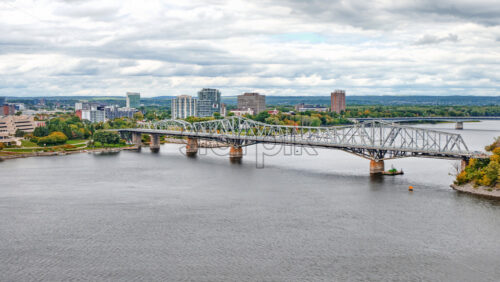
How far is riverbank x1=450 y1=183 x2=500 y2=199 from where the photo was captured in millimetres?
33000

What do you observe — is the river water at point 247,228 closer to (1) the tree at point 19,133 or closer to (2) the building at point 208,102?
(1) the tree at point 19,133

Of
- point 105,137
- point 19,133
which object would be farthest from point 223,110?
point 19,133

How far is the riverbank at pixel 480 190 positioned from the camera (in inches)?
1299

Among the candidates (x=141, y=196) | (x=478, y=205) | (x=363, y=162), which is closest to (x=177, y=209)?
(x=141, y=196)

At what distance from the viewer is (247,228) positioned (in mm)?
27312

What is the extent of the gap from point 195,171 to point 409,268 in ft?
96.0

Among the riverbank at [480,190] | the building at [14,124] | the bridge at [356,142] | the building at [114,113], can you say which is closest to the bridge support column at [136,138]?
the bridge at [356,142]

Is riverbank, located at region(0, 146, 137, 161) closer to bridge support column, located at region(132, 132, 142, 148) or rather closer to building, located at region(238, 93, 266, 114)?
bridge support column, located at region(132, 132, 142, 148)

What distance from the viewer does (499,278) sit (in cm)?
2070

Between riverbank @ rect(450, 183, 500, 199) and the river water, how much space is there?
2.55 ft

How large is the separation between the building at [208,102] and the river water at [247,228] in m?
100

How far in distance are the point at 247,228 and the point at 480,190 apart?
54.6ft

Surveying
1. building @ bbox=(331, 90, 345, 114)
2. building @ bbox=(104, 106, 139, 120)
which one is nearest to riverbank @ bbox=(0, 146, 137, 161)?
building @ bbox=(104, 106, 139, 120)

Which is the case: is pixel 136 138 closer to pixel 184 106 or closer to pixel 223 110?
pixel 184 106
